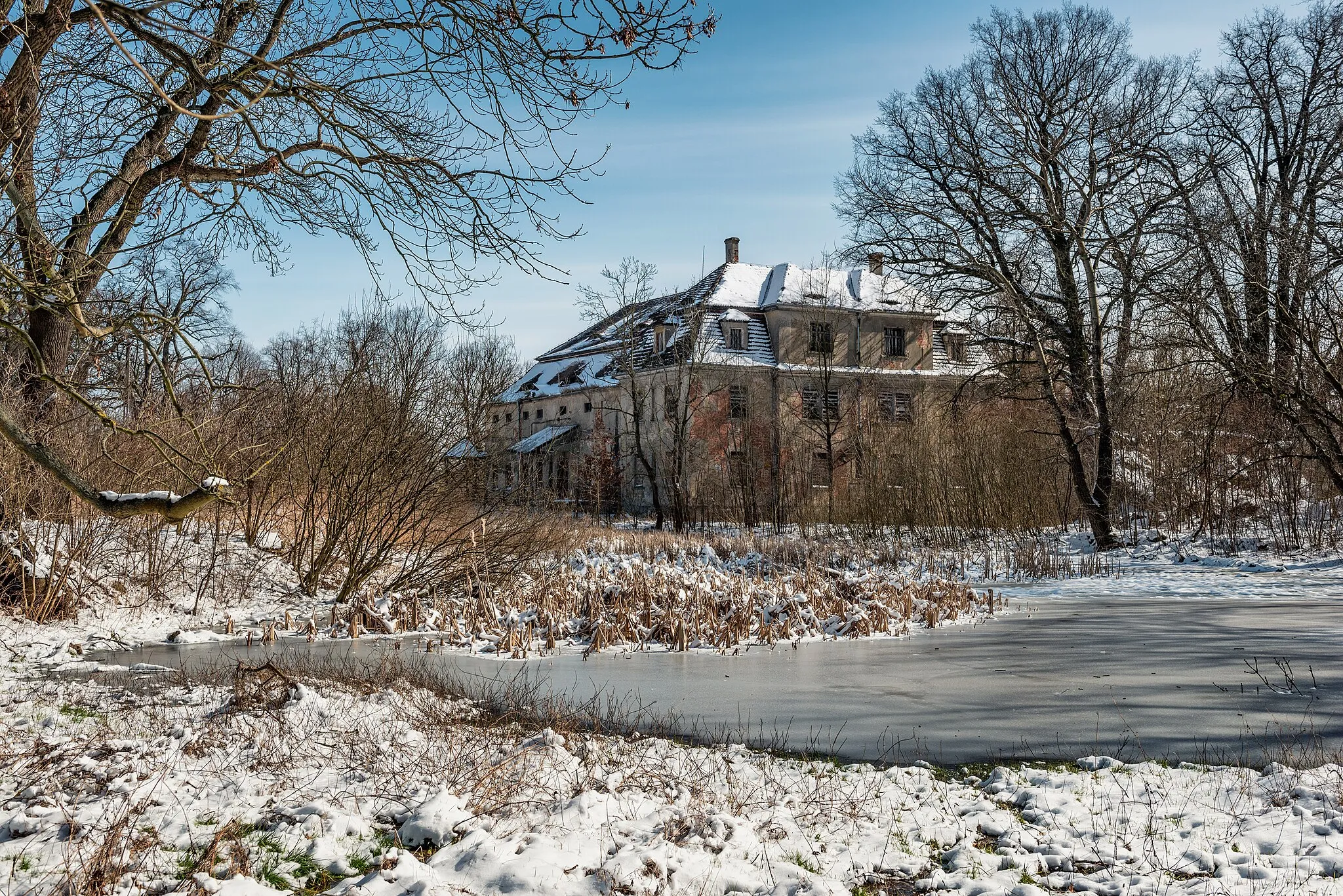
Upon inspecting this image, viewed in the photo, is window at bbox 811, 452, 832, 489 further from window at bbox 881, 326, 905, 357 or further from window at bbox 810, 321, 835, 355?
window at bbox 881, 326, 905, 357

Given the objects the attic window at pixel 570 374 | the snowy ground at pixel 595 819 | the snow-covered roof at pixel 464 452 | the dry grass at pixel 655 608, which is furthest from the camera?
the attic window at pixel 570 374

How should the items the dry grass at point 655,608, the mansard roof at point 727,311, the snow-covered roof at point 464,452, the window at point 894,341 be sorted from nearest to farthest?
1. the dry grass at point 655,608
2. the snow-covered roof at point 464,452
3. the mansard roof at point 727,311
4. the window at point 894,341

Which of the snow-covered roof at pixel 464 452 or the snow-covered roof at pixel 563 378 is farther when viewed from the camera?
the snow-covered roof at pixel 563 378

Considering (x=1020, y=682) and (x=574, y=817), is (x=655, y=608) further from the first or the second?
(x=574, y=817)

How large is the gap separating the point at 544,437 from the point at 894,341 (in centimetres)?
1528

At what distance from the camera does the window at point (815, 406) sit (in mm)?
37375

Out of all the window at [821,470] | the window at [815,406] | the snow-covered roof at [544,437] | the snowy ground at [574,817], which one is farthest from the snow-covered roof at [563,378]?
the snowy ground at [574,817]

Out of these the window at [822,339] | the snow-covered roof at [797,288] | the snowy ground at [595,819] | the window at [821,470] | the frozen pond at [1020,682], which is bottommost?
the frozen pond at [1020,682]

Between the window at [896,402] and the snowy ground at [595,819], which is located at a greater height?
the window at [896,402]

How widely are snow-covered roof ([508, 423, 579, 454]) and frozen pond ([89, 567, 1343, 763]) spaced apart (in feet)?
99.2

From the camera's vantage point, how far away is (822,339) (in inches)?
1430

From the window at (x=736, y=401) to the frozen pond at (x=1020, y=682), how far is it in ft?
77.0

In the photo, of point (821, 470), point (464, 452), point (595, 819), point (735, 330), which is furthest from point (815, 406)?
point (595, 819)

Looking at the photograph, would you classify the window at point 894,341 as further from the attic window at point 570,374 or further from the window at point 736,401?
the attic window at point 570,374
